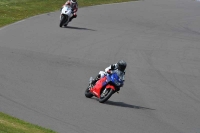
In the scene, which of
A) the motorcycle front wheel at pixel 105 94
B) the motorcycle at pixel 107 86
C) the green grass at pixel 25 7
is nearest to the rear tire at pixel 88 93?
the motorcycle at pixel 107 86

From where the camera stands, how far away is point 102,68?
67.5ft

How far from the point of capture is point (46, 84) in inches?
670

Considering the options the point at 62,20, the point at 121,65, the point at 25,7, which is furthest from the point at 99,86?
the point at 25,7

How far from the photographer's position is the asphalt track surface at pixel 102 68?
13961 mm

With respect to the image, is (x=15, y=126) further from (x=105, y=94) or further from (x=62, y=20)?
(x=62, y=20)

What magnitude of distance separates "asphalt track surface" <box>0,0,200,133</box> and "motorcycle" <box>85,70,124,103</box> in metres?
0.25

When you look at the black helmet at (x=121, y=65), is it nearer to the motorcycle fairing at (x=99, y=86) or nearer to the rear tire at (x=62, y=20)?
the motorcycle fairing at (x=99, y=86)

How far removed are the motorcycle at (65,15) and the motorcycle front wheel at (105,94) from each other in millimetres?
12873

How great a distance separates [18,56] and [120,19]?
12970 mm

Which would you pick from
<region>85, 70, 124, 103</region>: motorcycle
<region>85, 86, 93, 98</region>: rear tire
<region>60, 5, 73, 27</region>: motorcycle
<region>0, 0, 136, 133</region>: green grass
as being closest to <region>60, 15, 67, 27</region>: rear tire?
<region>60, 5, 73, 27</region>: motorcycle

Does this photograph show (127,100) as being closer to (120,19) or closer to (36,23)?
(36,23)

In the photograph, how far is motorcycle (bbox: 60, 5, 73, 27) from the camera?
28250 millimetres

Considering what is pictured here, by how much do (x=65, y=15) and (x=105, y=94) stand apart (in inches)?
518

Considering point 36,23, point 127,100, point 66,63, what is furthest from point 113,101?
point 36,23
